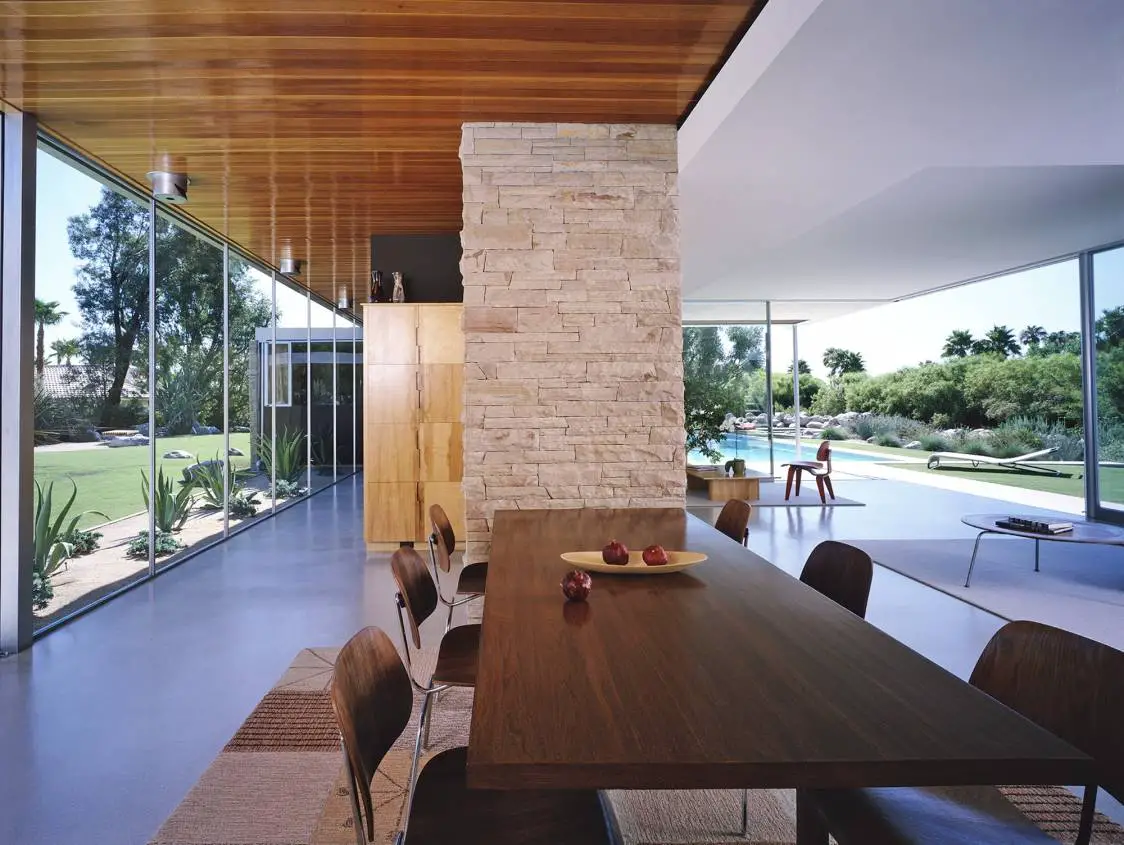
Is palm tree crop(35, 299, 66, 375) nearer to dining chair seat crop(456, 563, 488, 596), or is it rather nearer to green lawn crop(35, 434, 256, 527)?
green lawn crop(35, 434, 256, 527)

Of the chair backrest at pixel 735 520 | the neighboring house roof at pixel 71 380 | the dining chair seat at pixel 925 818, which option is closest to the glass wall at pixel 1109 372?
the chair backrest at pixel 735 520

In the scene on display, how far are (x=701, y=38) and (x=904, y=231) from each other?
4492 mm

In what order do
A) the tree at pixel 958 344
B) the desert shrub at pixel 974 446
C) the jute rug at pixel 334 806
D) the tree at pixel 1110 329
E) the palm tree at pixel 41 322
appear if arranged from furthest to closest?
the tree at pixel 958 344 → the desert shrub at pixel 974 446 → the tree at pixel 1110 329 → the palm tree at pixel 41 322 → the jute rug at pixel 334 806

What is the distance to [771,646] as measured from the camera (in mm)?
1541

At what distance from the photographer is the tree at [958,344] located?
38.4 feet

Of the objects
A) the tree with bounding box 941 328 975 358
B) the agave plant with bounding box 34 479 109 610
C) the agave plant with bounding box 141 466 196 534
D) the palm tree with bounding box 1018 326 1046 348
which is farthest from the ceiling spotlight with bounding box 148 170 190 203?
the tree with bounding box 941 328 975 358

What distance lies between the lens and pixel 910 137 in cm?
426

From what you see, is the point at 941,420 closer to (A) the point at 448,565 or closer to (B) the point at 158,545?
(A) the point at 448,565

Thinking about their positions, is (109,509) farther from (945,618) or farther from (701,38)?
(945,618)

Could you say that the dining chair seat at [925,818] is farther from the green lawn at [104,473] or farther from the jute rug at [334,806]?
the green lawn at [104,473]

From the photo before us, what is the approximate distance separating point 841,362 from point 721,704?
14406 mm

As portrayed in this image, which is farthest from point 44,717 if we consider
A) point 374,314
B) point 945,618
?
point 945,618

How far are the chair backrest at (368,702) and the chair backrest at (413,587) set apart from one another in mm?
513

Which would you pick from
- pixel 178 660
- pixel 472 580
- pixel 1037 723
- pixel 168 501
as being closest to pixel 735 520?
pixel 472 580
